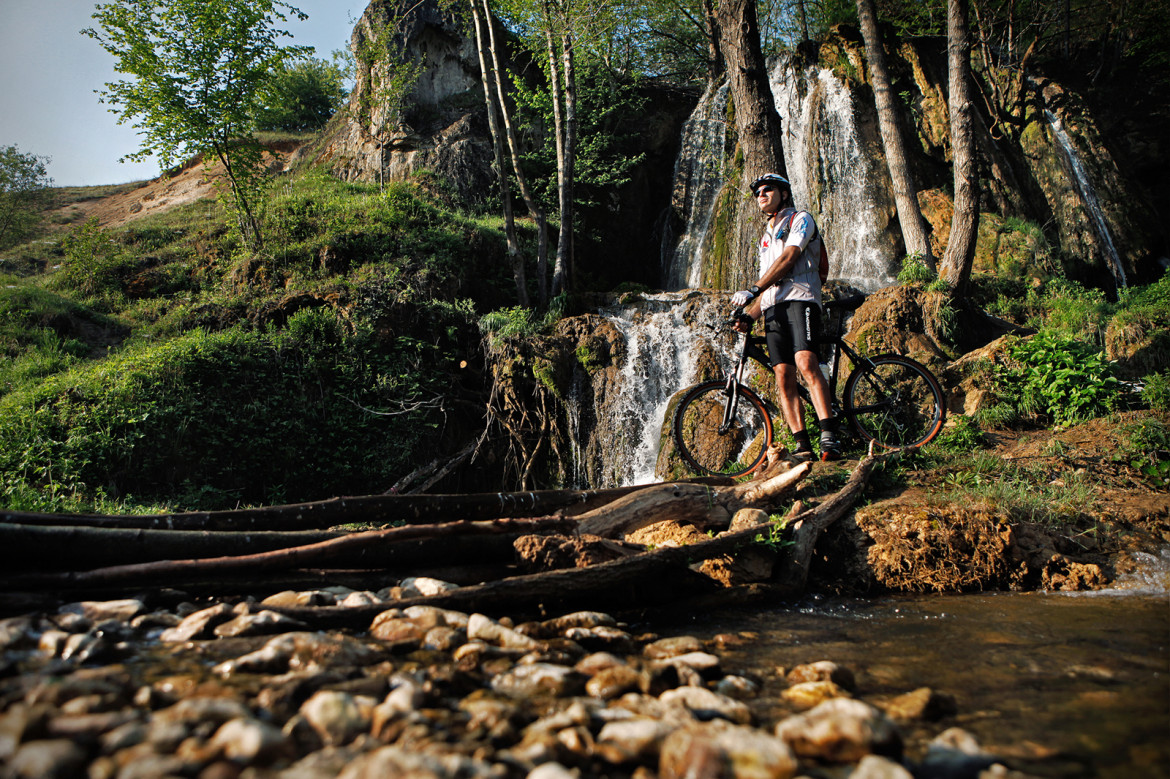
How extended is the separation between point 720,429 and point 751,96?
491cm

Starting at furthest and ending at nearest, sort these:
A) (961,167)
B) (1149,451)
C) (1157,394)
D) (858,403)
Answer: (961,167)
(858,403)
(1157,394)
(1149,451)

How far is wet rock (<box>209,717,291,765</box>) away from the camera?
1.52 metres

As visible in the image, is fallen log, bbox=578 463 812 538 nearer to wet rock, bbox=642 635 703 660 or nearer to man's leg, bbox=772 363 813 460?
man's leg, bbox=772 363 813 460

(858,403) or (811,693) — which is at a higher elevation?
(858,403)

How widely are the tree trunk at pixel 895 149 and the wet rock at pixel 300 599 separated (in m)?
11.4

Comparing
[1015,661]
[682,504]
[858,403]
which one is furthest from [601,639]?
[858,403]

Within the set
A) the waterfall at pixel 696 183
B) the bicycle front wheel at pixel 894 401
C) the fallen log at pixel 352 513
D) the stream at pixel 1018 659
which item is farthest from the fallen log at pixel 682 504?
the waterfall at pixel 696 183

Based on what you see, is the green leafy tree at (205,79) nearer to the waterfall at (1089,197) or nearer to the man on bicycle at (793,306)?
the man on bicycle at (793,306)

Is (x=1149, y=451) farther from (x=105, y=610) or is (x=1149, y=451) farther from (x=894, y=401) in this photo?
(x=105, y=610)

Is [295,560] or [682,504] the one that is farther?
[682,504]

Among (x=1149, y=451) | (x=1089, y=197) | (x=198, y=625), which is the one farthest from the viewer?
(x=1089, y=197)

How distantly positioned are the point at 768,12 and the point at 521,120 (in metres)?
15.2

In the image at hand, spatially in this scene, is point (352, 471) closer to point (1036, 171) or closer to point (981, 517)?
point (981, 517)

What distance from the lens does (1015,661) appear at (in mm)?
2623
